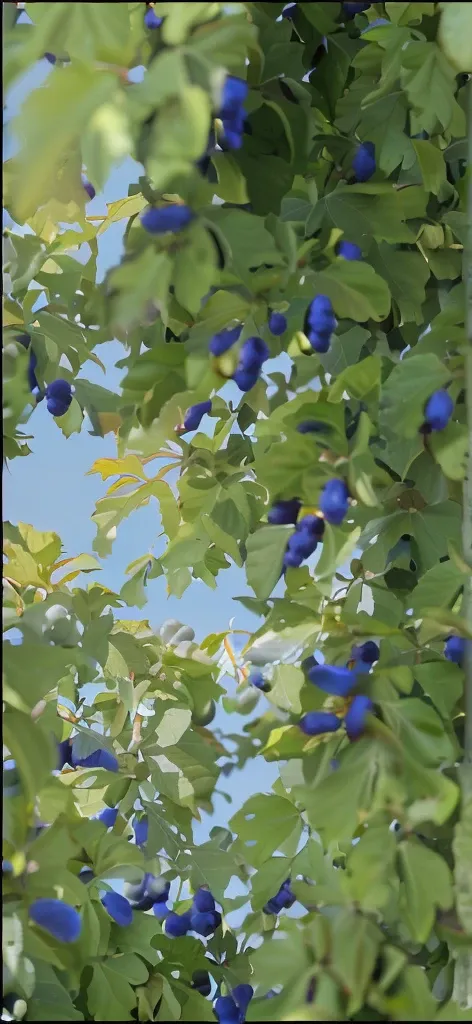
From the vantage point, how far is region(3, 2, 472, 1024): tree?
0.56 m

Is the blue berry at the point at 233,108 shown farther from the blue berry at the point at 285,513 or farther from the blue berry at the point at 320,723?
the blue berry at the point at 320,723

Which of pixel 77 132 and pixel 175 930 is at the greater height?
pixel 77 132

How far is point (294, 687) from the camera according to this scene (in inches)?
30.6

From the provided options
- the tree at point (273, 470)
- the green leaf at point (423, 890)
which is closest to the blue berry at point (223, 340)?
the tree at point (273, 470)

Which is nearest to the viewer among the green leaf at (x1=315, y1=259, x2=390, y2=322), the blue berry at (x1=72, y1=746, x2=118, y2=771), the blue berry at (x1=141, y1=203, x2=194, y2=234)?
the blue berry at (x1=141, y1=203, x2=194, y2=234)

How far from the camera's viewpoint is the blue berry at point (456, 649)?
688 mm

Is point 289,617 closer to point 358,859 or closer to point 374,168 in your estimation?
point 358,859

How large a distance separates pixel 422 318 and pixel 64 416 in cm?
37

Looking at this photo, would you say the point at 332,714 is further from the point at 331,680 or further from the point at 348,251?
the point at 348,251

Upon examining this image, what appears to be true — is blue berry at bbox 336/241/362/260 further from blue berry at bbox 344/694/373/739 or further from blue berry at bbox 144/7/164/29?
blue berry at bbox 344/694/373/739

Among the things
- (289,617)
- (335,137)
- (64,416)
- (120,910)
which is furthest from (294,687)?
(335,137)

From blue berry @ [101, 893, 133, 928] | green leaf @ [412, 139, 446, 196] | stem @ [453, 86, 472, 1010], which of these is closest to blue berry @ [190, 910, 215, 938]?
blue berry @ [101, 893, 133, 928]

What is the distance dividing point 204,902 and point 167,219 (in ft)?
2.34

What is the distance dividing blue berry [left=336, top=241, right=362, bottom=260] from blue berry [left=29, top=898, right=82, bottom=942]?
1.64 ft
